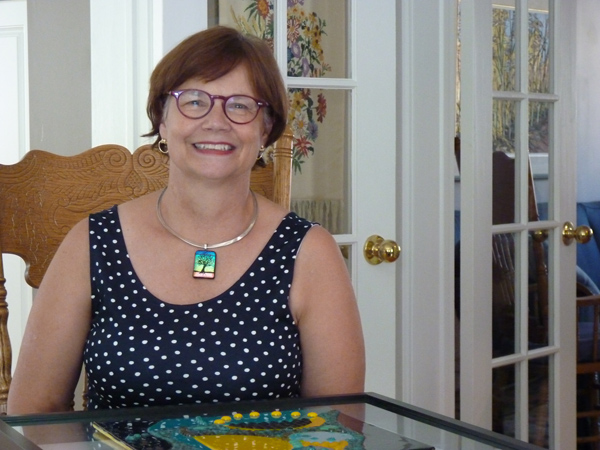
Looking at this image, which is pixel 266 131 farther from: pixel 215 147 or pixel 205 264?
pixel 205 264

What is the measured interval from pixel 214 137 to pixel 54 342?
1.30 feet

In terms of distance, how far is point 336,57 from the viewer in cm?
233

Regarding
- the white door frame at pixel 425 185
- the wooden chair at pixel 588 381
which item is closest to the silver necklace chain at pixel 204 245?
the white door frame at pixel 425 185

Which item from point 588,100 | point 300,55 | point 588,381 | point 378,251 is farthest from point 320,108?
point 588,100

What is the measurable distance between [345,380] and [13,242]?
59 centimetres

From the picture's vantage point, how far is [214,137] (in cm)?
138

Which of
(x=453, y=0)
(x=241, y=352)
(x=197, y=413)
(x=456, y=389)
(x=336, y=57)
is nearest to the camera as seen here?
(x=197, y=413)

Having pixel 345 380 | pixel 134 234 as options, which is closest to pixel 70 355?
pixel 134 234

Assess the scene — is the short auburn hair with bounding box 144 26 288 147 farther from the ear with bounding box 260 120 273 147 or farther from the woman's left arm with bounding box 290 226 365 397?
the woman's left arm with bounding box 290 226 365 397

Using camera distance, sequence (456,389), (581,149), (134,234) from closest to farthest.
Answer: (134,234) < (456,389) < (581,149)

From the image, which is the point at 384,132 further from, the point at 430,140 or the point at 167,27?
the point at 167,27

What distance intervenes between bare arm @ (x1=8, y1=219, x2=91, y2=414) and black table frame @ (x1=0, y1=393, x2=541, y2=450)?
1.55 feet

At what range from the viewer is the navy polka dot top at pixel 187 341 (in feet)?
4.31

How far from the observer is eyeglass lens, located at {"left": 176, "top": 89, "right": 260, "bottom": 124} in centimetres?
137
